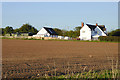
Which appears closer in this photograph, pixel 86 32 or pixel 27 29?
pixel 86 32

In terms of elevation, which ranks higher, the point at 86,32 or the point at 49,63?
the point at 86,32

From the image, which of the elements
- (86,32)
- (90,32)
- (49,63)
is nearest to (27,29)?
(86,32)

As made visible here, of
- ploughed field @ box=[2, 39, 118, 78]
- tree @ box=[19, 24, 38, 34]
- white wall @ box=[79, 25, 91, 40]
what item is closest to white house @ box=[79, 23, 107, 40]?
white wall @ box=[79, 25, 91, 40]

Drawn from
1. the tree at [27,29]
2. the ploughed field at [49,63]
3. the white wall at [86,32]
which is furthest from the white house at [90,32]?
the ploughed field at [49,63]

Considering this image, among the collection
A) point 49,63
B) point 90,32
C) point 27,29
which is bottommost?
point 49,63

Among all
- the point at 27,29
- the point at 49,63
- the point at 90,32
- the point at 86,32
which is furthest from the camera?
the point at 27,29

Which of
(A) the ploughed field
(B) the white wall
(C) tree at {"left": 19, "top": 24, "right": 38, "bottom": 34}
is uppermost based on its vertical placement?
(C) tree at {"left": 19, "top": 24, "right": 38, "bottom": 34}

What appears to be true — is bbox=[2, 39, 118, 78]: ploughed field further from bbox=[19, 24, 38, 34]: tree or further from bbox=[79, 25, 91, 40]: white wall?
bbox=[19, 24, 38, 34]: tree

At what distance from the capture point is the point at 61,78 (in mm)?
5652

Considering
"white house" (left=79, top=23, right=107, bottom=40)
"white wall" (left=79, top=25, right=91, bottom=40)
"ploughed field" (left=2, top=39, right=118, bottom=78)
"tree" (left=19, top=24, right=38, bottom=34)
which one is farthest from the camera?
"tree" (left=19, top=24, right=38, bottom=34)

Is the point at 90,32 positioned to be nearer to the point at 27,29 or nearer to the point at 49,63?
the point at 27,29

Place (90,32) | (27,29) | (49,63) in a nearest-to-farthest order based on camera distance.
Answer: (49,63), (90,32), (27,29)

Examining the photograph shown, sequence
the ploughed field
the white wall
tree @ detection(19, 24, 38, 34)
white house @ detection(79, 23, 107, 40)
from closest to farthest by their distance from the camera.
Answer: the ploughed field < the white wall < white house @ detection(79, 23, 107, 40) < tree @ detection(19, 24, 38, 34)

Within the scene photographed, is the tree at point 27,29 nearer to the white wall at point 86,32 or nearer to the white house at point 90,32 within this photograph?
the white wall at point 86,32
